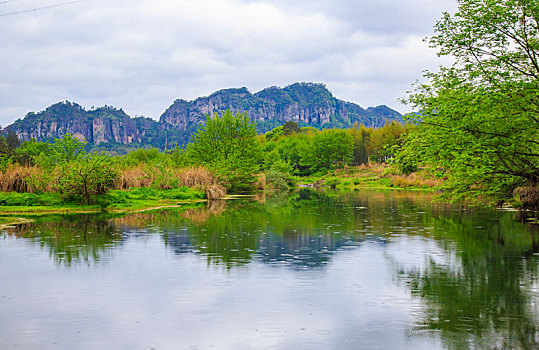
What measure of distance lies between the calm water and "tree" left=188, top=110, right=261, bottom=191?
120 feet

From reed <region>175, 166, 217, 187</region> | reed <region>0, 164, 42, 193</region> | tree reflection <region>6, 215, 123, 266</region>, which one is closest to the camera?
tree reflection <region>6, 215, 123, 266</region>

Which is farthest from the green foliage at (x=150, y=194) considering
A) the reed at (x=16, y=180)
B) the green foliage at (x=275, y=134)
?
the green foliage at (x=275, y=134)

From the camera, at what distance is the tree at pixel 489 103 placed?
1884 centimetres

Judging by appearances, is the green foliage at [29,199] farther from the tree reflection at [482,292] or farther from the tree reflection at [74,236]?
the tree reflection at [482,292]

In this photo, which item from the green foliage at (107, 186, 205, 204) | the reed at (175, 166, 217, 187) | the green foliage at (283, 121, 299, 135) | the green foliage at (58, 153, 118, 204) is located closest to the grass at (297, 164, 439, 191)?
the reed at (175, 166, 217, 187)

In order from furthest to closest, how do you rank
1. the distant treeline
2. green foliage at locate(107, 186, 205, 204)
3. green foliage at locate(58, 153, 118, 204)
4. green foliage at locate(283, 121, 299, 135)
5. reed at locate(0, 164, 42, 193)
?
green foliage at locate(283, 121, 299, 135) → green foliage at locate(107, 186, 205, 204) → reed at locate(0, 164, 42, 193) → the distant treeline → green foliage at locate(58, 153, 118, 204)

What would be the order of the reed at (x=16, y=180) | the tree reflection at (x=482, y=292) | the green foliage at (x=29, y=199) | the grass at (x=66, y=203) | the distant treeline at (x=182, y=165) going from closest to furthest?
the tree reflection at (x=482, y=292), the grass at (x=66, y=203), the green foliage at (x=29, y=199), the distant treeline at (x=182, y=165), the reed at (x=16, y=180)

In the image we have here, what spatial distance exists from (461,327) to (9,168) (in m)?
33.0

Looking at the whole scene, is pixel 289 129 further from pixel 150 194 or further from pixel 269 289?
pixel 269 289

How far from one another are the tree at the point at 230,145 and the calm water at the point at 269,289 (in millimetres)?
36724

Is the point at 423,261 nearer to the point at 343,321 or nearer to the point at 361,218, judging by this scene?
the point at 343,321

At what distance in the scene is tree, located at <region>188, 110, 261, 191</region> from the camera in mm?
57906

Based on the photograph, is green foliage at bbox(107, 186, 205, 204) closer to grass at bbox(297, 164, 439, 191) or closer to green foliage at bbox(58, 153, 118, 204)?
green foliage at bbox(58, 153, 118, 204)

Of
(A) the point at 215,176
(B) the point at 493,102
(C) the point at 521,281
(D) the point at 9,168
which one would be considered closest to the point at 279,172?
(A) the point at 215,176
